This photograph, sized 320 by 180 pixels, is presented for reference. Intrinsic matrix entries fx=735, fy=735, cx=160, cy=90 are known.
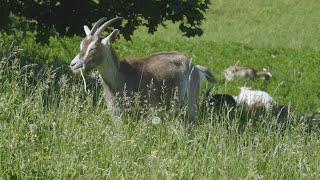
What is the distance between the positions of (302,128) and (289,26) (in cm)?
2190

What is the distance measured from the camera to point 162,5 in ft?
37.2

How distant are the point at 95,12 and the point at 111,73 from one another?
7.29 ft

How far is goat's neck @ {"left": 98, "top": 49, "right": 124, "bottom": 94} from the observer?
30.0ft

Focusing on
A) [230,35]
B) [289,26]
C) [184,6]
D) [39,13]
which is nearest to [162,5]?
[184,6]

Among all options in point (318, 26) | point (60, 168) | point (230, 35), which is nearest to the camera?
point (60, 168)

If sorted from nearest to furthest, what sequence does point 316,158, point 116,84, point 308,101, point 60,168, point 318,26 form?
point 60,168, point 316,158, point 116,84, point 308,101, point 318,26

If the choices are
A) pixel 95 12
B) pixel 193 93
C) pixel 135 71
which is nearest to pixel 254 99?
pixel 193 93

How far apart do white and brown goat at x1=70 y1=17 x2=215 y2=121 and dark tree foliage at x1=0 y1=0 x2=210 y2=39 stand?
1090mm

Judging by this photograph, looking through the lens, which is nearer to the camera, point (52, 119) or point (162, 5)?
point (52, 119)

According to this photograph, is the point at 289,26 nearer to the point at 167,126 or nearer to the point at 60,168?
the point at 167,126

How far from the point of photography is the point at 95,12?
1121cm

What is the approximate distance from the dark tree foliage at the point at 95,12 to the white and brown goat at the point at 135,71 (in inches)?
42.9

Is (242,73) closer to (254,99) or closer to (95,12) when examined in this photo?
(254,99)

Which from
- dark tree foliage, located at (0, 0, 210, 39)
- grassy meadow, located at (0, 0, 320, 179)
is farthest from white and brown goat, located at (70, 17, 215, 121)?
dark tree foliage, located at (0, 0, 210, 39)
